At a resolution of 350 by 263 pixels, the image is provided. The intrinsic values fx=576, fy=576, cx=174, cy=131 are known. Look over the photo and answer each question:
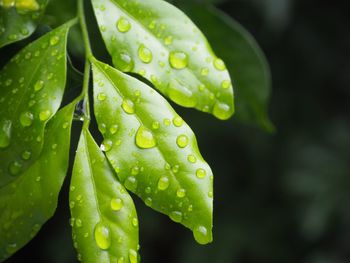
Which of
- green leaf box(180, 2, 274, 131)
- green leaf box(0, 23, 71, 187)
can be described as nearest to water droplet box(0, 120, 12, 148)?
green leaf box(0, 23, 71, 187)

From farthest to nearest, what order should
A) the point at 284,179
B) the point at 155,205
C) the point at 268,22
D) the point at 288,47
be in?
1. the point at 284,179
2. the point at 288,47
3. the point at 268,22
4. the point at 155,205

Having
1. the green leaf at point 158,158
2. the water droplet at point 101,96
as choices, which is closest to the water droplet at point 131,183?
the green leaf at point 158,158

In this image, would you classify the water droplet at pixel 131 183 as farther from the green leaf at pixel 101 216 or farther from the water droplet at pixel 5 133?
the water droplet at pixel 5 133

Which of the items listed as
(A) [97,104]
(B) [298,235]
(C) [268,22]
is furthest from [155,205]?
(B) [298,235]

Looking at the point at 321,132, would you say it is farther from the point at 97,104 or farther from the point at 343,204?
the point at 97,104

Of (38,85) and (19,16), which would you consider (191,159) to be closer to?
(38,85)

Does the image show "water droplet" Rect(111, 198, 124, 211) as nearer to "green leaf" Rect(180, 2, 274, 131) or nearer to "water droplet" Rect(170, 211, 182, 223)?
"water droplet" Rect(170, 211, 182, 223)
